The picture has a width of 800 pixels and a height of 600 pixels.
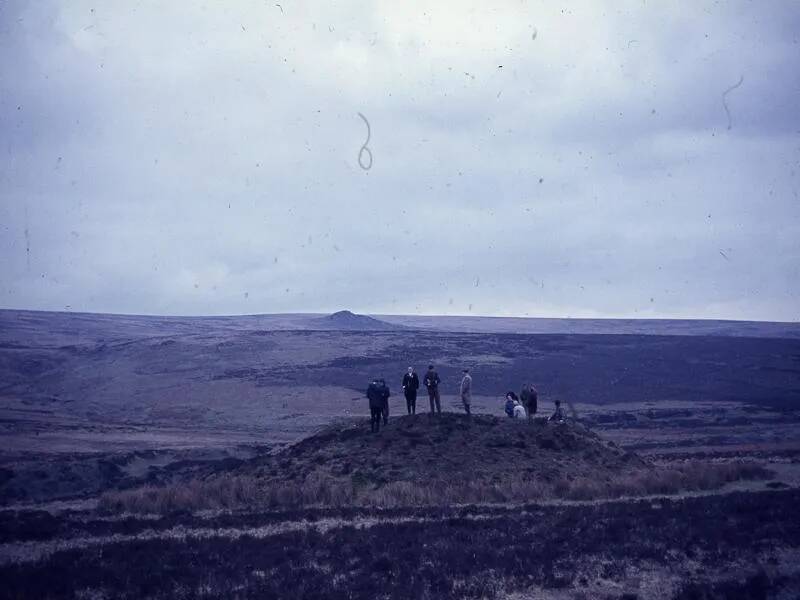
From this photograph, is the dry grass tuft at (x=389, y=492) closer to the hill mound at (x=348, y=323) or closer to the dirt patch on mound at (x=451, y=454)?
the dirt patch on mound at (x=451, y=454)

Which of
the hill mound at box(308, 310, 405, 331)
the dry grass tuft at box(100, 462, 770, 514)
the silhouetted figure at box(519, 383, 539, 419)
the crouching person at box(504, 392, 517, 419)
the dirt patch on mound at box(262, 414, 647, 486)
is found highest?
the hill mound at box(308, 310, 405, 331)

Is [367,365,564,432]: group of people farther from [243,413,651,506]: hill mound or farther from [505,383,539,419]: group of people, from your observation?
[243,413,651,506]: hill mound

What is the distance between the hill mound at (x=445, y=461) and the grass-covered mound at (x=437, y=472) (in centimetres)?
4

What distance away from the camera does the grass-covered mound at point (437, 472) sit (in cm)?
2356

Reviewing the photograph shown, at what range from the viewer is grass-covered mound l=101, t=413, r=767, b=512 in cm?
2356

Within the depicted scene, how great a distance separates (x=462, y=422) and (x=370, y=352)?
66.6 m

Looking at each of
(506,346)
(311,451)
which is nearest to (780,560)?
(311,451)

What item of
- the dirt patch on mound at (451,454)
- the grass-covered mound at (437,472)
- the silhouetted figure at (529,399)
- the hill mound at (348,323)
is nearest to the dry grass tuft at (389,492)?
the grass-covered mound at (437,472)

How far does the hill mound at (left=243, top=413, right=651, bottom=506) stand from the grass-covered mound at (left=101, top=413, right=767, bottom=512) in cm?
4

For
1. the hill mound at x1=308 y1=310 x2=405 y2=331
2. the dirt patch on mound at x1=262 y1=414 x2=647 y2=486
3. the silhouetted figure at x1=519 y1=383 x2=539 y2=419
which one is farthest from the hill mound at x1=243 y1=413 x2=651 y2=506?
the hill mound at x1=308 y1=310 x2=405 y2=331

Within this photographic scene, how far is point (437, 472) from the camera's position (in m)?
24.9

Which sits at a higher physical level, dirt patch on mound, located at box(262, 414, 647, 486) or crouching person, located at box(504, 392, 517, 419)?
crouching person, located at box(504, 392, 517, 419)

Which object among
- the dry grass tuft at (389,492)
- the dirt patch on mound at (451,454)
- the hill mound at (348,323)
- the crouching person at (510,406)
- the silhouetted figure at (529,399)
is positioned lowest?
the dry grass tuft at (389,492)

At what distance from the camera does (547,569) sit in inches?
526
